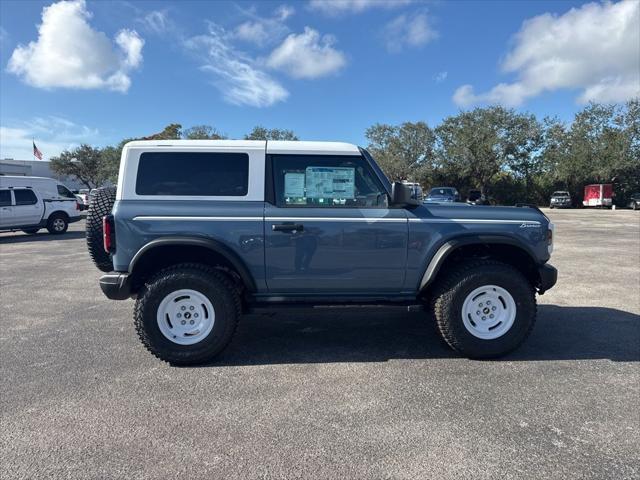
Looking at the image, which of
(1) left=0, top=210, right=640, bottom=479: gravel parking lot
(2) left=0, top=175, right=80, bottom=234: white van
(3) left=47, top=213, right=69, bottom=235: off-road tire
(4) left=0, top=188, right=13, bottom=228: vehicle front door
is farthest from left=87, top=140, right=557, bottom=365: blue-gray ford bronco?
(3) left=47, top=213, right=69, bottom=235: off-road tire

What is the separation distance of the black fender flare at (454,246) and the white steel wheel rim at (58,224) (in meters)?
15.2

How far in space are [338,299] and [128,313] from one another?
10.2ft

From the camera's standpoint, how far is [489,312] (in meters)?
4.03

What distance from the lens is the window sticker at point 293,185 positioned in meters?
3.88

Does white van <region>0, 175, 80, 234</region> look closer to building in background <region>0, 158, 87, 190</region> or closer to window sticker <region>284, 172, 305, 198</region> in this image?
window sticker <region>284, 172, 305, 198</region>

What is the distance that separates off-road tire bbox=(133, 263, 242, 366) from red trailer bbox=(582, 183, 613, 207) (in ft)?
134

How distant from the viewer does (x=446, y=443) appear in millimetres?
2650

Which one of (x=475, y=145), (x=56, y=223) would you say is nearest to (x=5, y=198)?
(x=56, y=223)

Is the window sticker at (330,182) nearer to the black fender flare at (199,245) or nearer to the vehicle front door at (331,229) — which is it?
the vehicle front door at (331,229)

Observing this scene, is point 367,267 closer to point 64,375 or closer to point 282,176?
point 282,176

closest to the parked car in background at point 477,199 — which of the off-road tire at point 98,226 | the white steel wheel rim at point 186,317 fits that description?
the white steel wheel rim at point 186,317

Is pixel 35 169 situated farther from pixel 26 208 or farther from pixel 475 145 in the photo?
pixel 475 145

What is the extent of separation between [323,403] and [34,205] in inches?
585

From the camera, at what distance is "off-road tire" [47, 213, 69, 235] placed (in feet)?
48.2
